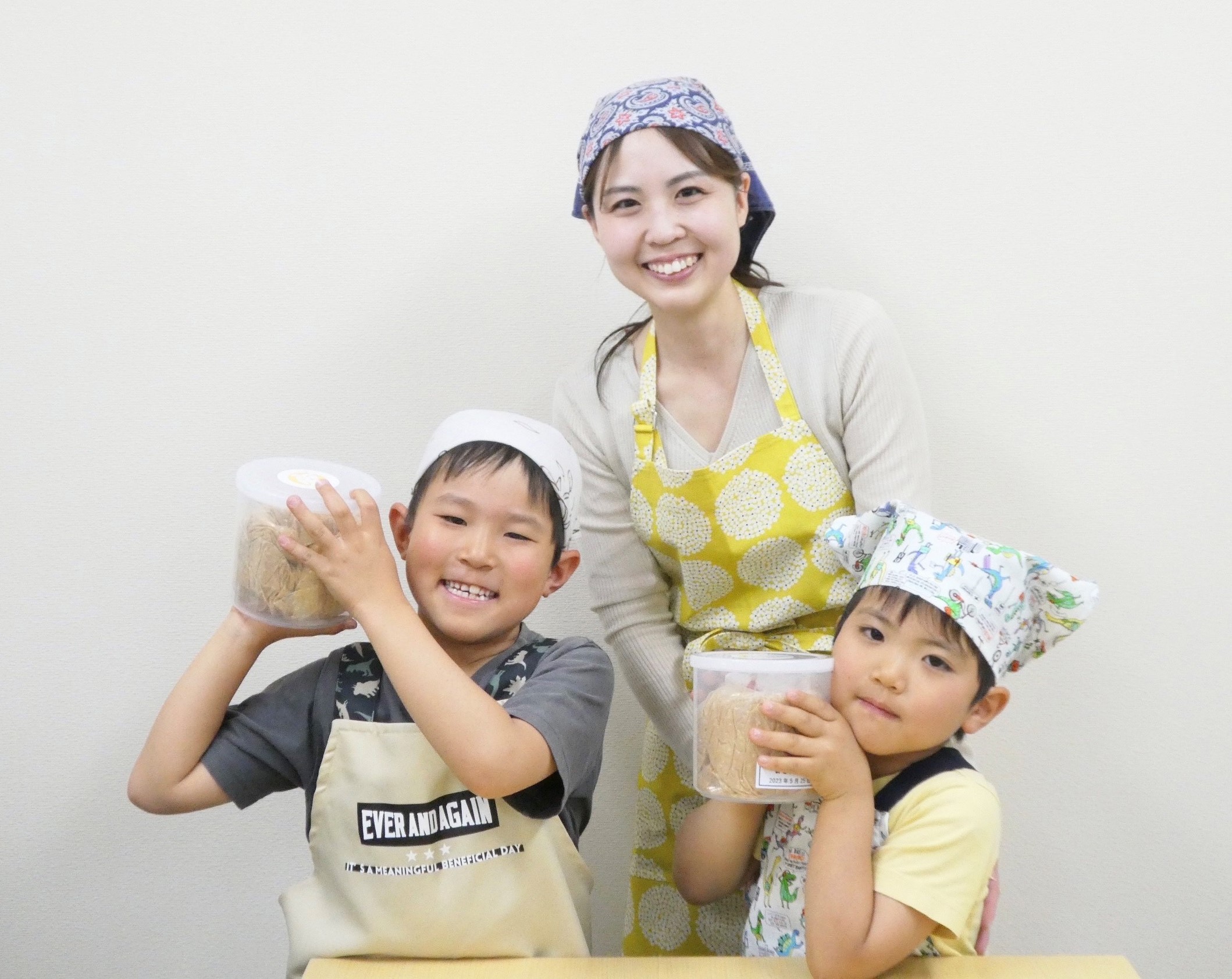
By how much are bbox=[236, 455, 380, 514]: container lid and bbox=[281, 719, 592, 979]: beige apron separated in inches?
9.4

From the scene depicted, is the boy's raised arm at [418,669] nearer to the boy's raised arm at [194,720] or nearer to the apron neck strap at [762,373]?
the boy's raised arm at [194,720]

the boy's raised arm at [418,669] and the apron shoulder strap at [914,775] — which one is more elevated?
the boy's raised arm at [418,669]

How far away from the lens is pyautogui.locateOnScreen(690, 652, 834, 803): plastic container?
1.06 m

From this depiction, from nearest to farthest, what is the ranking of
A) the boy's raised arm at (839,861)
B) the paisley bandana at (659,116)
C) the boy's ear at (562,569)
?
the boy's raised arm at (839,861)
the boy's ear at (562,569)
the paisley bandana at (659,116)

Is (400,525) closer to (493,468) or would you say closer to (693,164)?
(493,468)

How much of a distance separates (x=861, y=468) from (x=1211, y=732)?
0.77 metres

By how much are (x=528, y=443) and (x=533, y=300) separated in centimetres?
56

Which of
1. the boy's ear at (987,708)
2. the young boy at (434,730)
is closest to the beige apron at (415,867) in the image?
the young boy at (434,730)

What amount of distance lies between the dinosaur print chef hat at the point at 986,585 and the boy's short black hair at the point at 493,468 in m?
0.34

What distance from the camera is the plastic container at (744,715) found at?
106 centimetres

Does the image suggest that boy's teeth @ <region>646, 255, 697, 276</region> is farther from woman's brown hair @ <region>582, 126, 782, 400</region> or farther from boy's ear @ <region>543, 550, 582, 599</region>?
boy's ear @ <region>543, 550, 582, 599</region>

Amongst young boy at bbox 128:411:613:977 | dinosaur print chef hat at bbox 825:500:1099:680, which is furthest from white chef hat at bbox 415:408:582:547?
dinosaur print chef hat at bbox 825:500:1099:680

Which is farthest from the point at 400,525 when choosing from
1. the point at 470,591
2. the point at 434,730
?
the point at 434,730

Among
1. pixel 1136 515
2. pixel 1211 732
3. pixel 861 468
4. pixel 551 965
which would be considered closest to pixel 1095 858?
pixel 1211 732
